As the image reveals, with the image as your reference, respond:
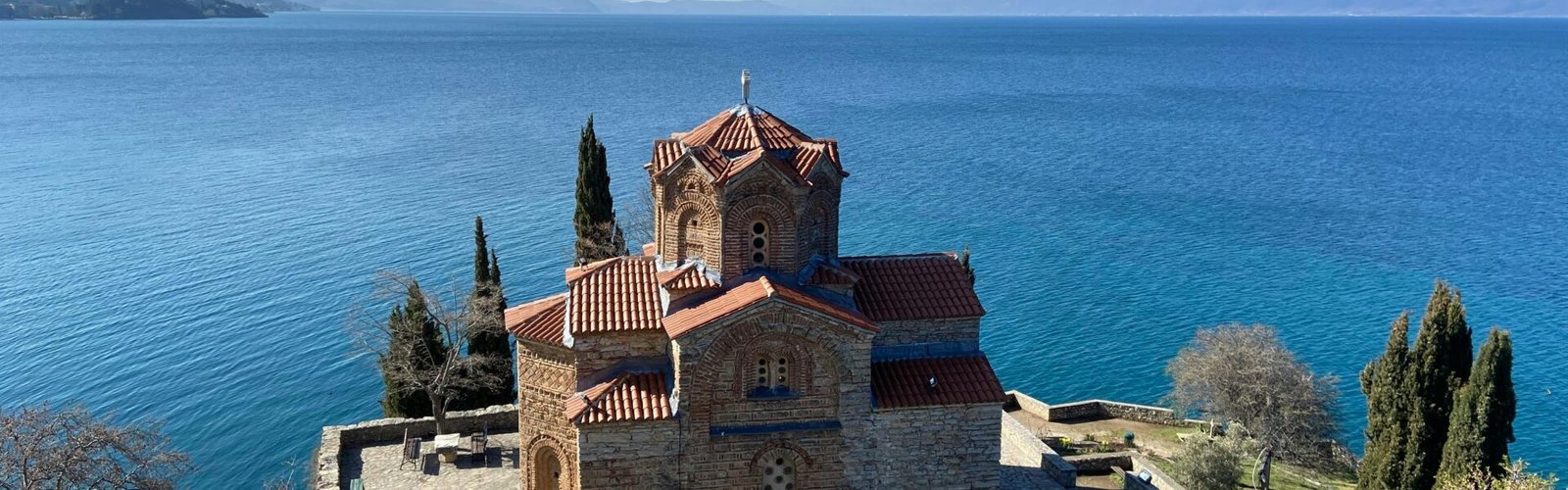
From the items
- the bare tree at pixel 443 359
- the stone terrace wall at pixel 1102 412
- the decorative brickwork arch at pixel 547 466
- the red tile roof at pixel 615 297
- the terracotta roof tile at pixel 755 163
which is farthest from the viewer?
the stone terrace wall at pixel 1102 412

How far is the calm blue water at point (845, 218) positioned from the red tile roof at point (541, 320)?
53.6 ft

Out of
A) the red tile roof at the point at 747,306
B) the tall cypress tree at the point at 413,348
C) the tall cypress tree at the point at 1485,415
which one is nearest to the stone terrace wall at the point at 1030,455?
the red tile roof at the point at 747,306

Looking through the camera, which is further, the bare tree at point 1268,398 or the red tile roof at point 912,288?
the bare tree at point 1268,398

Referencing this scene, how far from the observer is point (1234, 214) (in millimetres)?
65750

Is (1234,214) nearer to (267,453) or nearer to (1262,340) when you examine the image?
(1262,340)

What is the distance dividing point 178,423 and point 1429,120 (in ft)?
348

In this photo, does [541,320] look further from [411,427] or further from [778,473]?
[411,427]

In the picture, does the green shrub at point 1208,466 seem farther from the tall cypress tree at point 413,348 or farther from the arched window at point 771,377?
the tall cypress tree at point 413,348

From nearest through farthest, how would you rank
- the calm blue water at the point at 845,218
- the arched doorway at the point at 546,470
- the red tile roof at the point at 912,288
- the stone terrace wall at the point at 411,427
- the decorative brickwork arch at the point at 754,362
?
the decorative brickwork arch at the point at 754,362
the red tile roof at the point at 912,288
the arched doorway at the point at 546,470
the stone terrace wall at the point at 411,427
the calm blue water at the point at 845,218

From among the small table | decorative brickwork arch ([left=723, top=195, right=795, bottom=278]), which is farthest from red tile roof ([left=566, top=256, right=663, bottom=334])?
the small table

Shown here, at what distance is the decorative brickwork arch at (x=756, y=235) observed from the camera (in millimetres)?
22156

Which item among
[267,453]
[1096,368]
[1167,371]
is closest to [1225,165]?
[1096,368]

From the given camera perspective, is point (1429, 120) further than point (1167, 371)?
Yes

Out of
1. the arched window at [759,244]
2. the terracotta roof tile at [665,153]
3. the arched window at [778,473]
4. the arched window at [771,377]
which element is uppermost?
the terracotta roof tile at [665,153]
